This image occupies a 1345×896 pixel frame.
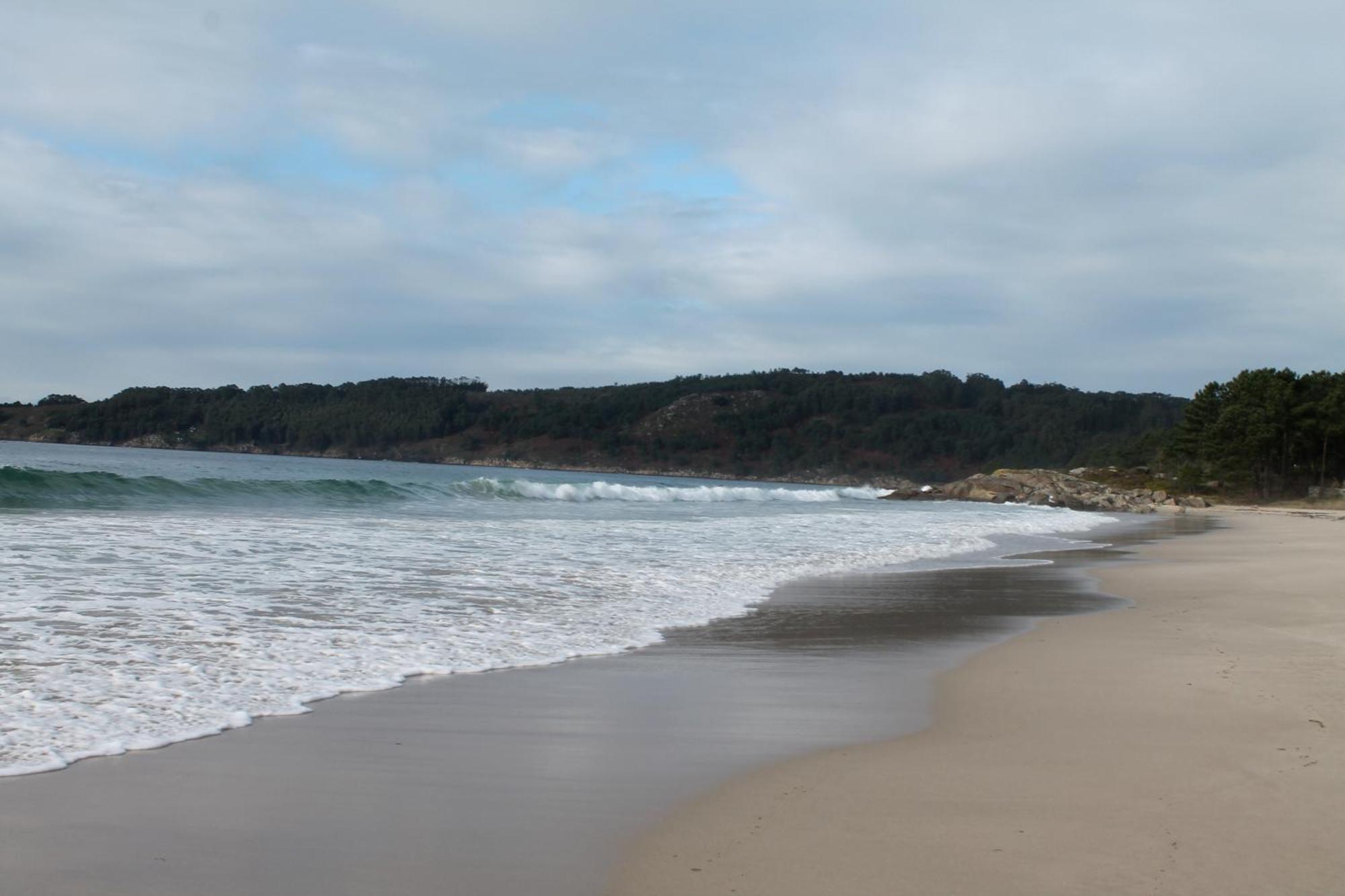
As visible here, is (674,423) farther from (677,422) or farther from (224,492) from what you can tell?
(224,492)

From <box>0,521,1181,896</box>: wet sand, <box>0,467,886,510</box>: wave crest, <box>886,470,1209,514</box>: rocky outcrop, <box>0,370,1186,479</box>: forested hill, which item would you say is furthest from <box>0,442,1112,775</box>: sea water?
<box>0,370,1186,479</box>: forested hill

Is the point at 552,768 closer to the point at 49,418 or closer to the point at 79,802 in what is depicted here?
the point at 79,802

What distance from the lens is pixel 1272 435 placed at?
51.9 metres

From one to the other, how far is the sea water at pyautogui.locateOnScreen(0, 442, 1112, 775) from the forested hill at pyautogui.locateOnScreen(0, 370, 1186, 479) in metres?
94.2

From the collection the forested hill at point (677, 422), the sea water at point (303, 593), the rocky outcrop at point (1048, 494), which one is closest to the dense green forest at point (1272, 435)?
the rocky outcrop at point (1048, 494)

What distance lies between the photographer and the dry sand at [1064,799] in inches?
126

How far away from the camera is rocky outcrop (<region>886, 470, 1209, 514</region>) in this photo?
160 ft

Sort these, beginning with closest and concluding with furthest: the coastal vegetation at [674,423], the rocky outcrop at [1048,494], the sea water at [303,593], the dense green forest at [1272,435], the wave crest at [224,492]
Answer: the sea water at [303,593], the wave crest at [224,492], the rocky outcrop at [1048,494], the dense green forest at [1272,435], the coastal vegetation at [674,423]

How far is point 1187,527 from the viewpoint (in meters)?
30.0

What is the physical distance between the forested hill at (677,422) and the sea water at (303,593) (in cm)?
9424

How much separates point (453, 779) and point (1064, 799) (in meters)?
2.35

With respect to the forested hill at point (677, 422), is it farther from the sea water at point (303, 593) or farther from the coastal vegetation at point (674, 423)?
the sea water at point (303, 593)

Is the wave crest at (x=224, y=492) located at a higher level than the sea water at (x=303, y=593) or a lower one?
higher

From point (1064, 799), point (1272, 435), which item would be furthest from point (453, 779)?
point (1272, 435)
